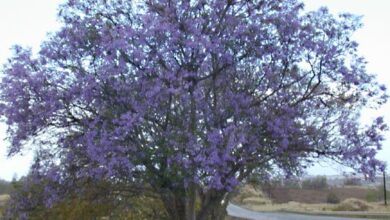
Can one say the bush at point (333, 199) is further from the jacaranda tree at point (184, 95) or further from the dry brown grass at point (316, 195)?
the jacaranda tree at point (184, 95)

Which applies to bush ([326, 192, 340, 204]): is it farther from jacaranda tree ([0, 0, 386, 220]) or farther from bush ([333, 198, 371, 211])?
jacaranda tree ([0, 0, 386, 220])

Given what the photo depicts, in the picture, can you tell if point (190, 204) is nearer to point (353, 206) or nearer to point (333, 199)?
point (353, 206)

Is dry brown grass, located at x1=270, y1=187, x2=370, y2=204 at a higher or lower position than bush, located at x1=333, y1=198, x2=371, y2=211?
higher

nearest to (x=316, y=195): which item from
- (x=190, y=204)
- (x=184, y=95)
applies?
(x=190, y=204)

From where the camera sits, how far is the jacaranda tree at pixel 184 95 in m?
11.9

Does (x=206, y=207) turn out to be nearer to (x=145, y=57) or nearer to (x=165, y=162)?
(x=165, y=162)

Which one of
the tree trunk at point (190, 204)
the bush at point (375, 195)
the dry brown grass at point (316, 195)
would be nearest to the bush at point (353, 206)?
the bush at point (375, 195)

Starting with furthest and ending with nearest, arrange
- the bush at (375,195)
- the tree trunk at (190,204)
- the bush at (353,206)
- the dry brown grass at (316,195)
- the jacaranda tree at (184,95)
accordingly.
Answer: the dry brown grass at (316,195) < the bush at (375,195) < the bush at (353,206) < the tree trunk at (190,204) < the jacaranda tree at (184,95)

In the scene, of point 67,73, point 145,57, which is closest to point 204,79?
point 145,57

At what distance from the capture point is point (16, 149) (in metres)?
13.4

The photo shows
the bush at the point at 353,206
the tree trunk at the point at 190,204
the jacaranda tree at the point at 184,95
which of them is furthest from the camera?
the bush at the point at 353,206

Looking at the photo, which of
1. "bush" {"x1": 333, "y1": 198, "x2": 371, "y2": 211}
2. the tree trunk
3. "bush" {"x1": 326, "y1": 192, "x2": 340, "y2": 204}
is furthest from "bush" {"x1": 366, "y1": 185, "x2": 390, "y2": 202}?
the tree trunk

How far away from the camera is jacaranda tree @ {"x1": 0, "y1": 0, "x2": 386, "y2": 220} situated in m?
11.9

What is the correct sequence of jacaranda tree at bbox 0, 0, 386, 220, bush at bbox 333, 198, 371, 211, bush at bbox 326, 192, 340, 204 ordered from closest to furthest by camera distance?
1. jacaranda tree at bbox 0, 0, 386, 220
2. bush at bbox 333, 198, 371, 211
3. bush at bbox 326, 192, 340, 204
